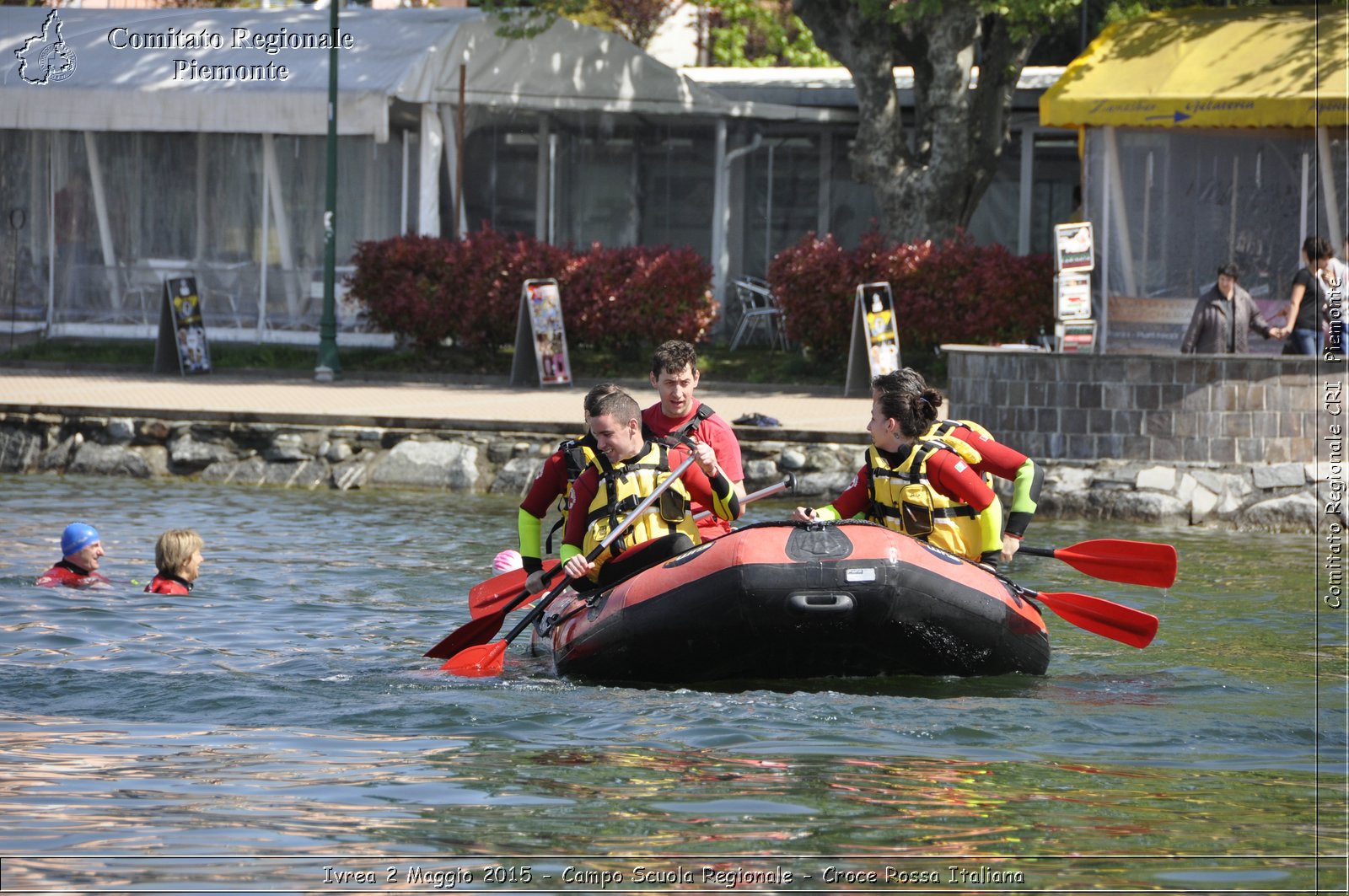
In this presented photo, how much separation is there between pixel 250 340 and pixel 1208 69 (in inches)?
484

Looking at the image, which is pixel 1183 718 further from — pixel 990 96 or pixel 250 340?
pixel 250 340

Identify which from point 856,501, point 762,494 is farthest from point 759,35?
point 856,501

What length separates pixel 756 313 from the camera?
23750 millimetres

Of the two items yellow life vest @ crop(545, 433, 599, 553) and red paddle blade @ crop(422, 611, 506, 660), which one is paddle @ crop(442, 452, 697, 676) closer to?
red paddle blade @ crop(422, 611, 506, 660)

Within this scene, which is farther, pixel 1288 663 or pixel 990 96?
pixel 990 96

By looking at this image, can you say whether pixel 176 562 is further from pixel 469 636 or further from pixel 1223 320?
pixel 1223 320

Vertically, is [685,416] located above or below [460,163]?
below

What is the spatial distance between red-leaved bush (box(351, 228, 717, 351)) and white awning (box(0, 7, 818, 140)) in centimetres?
163

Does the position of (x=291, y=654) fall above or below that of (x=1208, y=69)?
below

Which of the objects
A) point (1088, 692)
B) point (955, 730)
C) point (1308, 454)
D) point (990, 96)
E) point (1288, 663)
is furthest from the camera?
point (990, 96)

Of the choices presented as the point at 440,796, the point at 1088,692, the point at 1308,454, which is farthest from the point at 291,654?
the point at 1308,454

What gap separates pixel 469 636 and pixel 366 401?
30.5ft

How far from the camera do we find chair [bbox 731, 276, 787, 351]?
931 inches

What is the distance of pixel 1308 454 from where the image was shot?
1541cm
